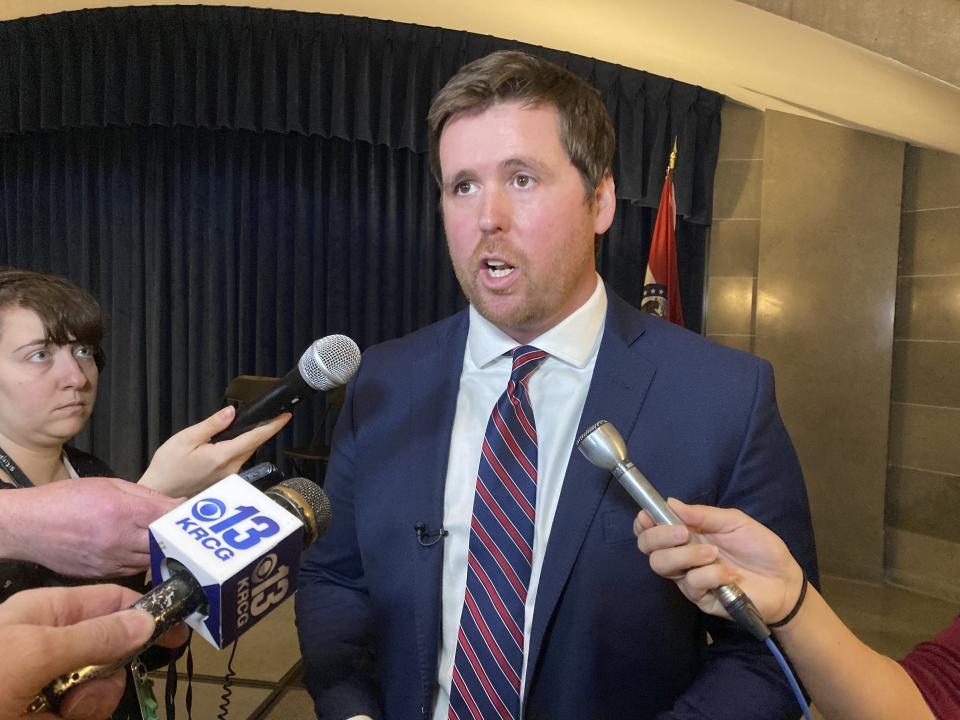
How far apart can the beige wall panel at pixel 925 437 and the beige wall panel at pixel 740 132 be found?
192cm

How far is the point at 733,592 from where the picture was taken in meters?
0.69

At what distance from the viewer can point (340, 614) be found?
119 cm

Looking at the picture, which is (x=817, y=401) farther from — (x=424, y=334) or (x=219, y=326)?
(x=219, y=326)

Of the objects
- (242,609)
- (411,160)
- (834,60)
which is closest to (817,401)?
(834,60)

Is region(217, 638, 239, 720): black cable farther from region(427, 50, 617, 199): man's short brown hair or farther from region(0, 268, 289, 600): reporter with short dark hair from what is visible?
region(427, 50, 617, 199): man's short brown hair

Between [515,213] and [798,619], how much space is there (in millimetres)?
743

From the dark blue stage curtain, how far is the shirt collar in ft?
11.9

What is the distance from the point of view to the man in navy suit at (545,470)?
1.06 meters

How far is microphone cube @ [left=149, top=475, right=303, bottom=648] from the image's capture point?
561 millimetres

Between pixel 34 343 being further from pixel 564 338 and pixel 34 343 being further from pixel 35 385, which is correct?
pixel 564 338

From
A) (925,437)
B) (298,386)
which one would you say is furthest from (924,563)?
(298,386)

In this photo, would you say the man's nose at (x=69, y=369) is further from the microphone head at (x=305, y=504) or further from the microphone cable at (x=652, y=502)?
the microphone cable at (x=652, y=502)

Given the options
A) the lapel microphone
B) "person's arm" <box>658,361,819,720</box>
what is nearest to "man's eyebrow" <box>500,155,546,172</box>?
"person's arm" <box>658,361,819,720</box>

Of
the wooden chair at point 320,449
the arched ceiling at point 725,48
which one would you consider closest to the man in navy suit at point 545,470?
the arched ceiling at point 725,48
